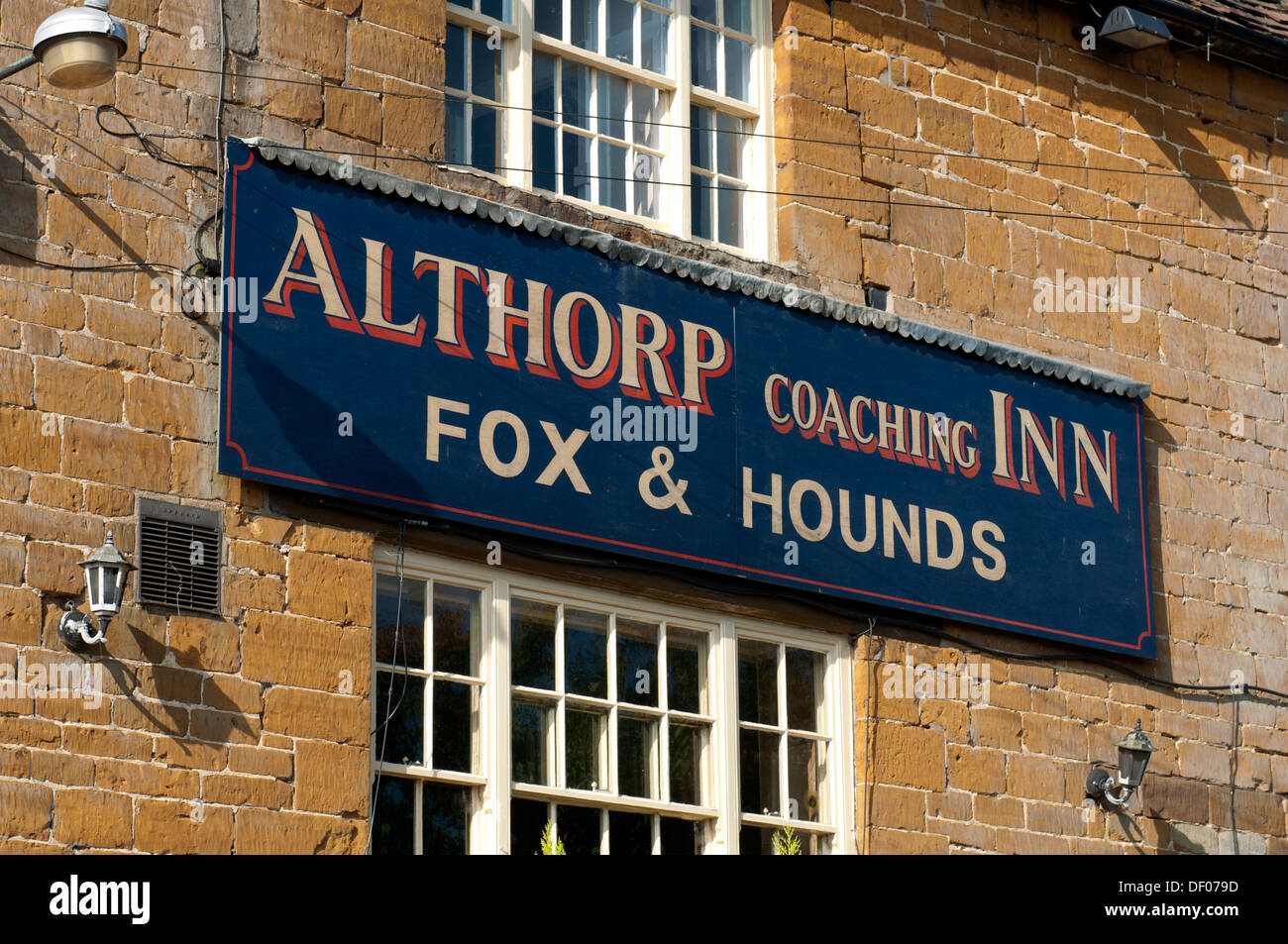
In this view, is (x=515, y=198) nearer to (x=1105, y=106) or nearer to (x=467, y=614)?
(x=467, y=614)

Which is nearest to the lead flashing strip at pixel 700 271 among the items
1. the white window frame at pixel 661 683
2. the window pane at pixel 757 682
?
the white window frame at pixel 661 683

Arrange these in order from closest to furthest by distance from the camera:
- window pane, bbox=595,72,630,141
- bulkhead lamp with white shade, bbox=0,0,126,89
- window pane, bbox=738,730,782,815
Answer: bulkhead lamp with white shade, bbox=0,0,126,89 → window pane, bbox=738,730,782,815 → window pane, bbox=595,72,630,141

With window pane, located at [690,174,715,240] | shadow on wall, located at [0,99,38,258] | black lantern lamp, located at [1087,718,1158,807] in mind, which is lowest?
black lantern lamp, located at [1087,718,1158,807]

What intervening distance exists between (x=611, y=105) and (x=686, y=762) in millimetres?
3655

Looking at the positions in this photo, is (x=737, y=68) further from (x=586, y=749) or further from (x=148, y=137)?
(x=586, y=749)

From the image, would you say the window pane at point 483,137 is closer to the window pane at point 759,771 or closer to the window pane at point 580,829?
the window pane at point 759,771

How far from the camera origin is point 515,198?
11328 mm

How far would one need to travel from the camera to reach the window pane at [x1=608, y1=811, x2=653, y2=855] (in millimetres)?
10742

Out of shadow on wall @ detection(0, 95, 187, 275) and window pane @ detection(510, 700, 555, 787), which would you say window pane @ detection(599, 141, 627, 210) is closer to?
shadow on wall @ detection(0, 95, 187, 275)

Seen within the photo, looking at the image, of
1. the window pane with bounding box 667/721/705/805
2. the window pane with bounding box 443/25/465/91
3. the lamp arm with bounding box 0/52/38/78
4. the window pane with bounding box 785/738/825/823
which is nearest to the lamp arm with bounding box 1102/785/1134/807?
the window pane with bounding box 785/738/825/823

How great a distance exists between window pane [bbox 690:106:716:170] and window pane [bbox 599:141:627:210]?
0.50 m

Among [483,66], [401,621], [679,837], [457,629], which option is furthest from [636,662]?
[483,66]

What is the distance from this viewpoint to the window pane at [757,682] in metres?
11.4
